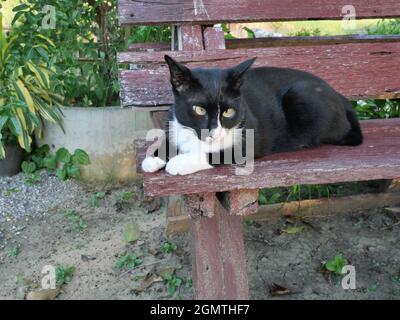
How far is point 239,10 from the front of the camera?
214 cm

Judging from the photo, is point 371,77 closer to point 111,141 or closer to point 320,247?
point 320,247

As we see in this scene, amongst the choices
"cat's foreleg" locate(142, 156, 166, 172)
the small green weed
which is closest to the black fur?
"cat's foreleg" locate(142, 156, 166, 172)

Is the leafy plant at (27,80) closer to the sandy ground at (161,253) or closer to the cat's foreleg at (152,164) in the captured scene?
the sandy ground at (161,253)

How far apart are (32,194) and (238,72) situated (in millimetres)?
1978

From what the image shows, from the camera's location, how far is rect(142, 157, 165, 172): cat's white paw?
1.41 m

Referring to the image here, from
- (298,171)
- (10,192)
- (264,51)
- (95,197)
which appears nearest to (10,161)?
(10,192)

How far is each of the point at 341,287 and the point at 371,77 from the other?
0.98m

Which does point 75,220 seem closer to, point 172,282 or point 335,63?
point 172,282

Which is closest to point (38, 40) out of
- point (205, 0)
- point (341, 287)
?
point (205, 0)

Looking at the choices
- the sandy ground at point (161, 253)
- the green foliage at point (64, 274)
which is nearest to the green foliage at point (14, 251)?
the sandy ground at point (161, 253)

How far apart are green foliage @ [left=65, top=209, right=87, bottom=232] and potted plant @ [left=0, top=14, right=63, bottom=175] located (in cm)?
44

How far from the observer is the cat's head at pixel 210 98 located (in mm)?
1431

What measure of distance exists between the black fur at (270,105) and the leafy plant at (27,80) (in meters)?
1.47

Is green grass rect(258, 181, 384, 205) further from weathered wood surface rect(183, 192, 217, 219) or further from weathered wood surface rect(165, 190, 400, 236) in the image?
weathered wood surface rect(183, 192, 217, 219)
